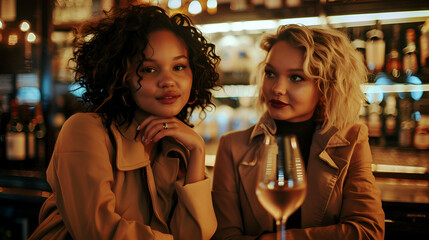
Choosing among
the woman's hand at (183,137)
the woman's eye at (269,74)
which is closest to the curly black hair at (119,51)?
the woman's hand at (183,137)

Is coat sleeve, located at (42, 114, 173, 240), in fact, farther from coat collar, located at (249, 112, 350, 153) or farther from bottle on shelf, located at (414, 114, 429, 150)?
bottle on shelf, located at (414, 114, 429, 150)

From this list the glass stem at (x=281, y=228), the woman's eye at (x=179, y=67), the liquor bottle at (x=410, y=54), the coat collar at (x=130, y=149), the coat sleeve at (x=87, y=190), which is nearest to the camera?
the glass stem at (x=281, y=228)

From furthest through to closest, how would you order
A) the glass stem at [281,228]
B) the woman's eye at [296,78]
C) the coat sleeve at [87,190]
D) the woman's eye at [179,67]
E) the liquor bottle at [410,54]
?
the liquor bottle at [410,54] → the woman's eye at [296,78] → the woman's eye at [179,67] → the coat sleeve at [87,190] → the glass stem at [281,228]

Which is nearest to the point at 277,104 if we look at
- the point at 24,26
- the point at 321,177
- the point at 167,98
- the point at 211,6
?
the point at 321,177

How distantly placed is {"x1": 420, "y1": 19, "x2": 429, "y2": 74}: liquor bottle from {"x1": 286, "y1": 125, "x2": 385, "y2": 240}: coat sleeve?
1125 mm

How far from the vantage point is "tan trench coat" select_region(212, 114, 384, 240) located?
3.61 ft

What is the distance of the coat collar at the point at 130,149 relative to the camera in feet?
3.47

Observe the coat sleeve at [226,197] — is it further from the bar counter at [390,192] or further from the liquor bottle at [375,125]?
the liquor bottle at [375,125]

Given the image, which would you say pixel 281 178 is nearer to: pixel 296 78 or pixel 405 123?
pixel 296 78

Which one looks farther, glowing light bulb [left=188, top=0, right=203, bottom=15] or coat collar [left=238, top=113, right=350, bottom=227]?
glowing light bulb [left=188, top=0, right=203, bottom=15]

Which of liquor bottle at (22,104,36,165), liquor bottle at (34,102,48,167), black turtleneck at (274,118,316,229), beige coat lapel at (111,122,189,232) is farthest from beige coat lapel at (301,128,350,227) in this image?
liquor bottle at (22,104,36,165)

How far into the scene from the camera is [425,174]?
178 centimetres

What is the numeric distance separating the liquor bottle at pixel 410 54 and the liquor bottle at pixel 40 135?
2.56m

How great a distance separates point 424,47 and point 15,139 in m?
2.86
